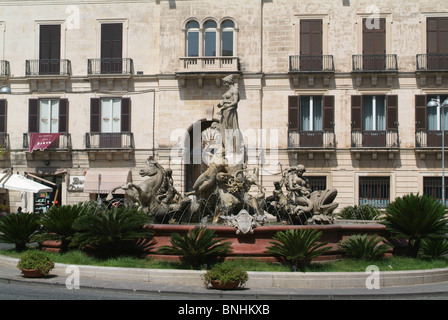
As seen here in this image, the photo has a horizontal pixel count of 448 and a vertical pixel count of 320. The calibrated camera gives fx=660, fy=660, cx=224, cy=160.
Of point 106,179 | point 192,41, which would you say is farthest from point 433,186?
point 106,179

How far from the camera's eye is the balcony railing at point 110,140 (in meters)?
37.0

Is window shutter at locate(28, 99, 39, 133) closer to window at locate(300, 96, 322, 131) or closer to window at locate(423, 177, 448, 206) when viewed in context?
window at locate(300, 96, 322, 131)

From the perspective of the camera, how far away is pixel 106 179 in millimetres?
36750

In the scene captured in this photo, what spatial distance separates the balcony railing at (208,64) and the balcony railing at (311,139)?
4874 millimetres

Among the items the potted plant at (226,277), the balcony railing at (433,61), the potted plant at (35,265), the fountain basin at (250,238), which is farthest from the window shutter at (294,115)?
the potted plant at (226,277)

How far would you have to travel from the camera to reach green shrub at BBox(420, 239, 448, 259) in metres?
16.6

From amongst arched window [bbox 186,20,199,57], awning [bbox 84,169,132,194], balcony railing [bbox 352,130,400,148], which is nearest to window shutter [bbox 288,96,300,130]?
balcony railing [bbox 352,130,400,148]

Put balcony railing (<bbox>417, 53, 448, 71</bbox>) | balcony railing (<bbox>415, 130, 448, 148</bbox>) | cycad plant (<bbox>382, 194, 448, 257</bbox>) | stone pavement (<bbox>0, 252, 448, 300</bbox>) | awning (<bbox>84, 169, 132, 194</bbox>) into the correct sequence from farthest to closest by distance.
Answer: awning (<bbox>84, 169, 132, 194</bbox>)
balcony railing (<bbox>417, 53, 448, 71</bbox>)
balcony railing (<bbox>415, 130, 448, 148</bbox>)
cycad plant (<bbox>382, 194, 448, 257</bbox>)
stone pavement (<bbox>0, 252, 448, 300</bbox>)

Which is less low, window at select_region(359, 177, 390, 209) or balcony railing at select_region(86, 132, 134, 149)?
balcony railing at select_region(86, 132, 134, 149)

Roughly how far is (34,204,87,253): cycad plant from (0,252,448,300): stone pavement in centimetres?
174

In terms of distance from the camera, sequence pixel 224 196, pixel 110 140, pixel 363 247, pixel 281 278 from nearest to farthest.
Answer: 1. pixel 281 278
2. pixel 363 247
3. pixel 224 196
4. pixel 110 140

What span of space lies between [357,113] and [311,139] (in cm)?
288

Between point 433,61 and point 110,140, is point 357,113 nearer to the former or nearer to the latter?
point 433,61
